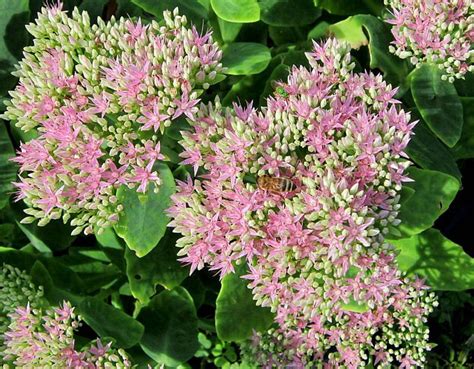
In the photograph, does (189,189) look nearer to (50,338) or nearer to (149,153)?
(149,153)

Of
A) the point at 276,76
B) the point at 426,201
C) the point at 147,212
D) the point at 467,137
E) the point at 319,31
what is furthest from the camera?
the point at 319,31

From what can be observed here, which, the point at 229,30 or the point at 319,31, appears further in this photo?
the point at 319,31

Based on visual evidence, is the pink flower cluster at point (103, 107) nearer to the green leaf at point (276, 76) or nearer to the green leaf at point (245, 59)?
the green leaf at point (245, 59)

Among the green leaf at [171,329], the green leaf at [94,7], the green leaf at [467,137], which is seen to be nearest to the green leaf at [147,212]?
the green leaf at [171,329]

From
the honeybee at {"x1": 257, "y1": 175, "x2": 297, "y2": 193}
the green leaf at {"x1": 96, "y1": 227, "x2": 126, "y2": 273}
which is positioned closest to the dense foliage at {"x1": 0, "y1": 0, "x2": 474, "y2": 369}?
the honeybee at {"x1": 257, "y1": 175, "x2": 297, "y2": 193}

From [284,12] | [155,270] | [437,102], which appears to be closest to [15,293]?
[155,270]

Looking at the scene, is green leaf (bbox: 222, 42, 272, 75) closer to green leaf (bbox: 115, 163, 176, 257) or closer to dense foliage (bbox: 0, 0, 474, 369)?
dense foliage (bbox: 0, 0, 474, 369)

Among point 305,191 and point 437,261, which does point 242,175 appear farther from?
point 437,261
